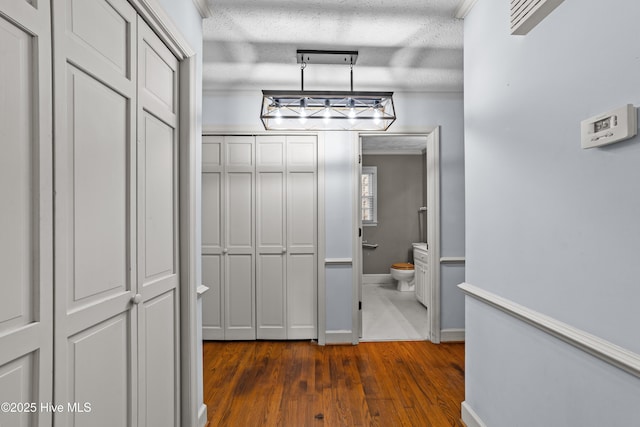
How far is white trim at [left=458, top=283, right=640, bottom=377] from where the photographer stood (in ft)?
2.96

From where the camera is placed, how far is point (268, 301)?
10.8 ft

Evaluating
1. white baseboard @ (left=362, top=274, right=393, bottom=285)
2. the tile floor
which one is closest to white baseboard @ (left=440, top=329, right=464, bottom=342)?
the tile floor

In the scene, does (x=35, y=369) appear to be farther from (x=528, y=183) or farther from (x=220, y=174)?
(x=220, y=174)

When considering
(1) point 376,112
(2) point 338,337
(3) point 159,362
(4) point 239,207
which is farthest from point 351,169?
(3) point 159,362

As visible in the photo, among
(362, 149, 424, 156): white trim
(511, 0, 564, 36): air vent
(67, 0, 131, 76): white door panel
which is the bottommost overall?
(67, 0, 131, 76): white door panel

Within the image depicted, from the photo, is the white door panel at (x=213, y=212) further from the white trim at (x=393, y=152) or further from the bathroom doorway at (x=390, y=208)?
the white trim at (x=393, y=152)

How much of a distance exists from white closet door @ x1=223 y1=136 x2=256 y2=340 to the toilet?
2929 millimetres

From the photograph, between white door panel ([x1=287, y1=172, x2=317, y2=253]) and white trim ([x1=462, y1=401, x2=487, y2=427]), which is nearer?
white trim ([x1=462, y1=401, x2=487, y2=427])

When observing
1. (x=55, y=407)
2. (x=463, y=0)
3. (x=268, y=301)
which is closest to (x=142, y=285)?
(x=55, y=407)

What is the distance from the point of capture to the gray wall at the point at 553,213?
94cm

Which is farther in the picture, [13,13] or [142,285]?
[142,285]

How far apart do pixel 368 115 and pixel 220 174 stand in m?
1.58

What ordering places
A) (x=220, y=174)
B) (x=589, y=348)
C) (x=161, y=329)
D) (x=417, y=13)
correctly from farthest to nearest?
(x=220, y=174), (x=417, y=13), (x=161, y=329), (x=589, y=348)

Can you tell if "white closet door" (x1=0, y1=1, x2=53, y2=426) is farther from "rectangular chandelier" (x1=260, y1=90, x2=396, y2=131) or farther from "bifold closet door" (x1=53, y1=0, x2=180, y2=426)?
"rectangular chandelier" (x1=260, y1=90, x2=396, y2=131)
